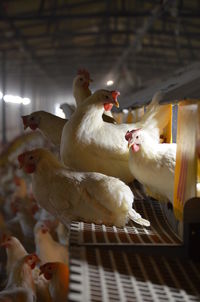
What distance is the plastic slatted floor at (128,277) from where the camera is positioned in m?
0.75

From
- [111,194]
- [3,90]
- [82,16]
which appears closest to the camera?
[111,194]

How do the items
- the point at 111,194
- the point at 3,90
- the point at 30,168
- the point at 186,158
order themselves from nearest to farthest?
the point at 186,158 → the point at 111,194 → the point at 30,168 → the point at 3,90

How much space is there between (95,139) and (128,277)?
0.76 meters

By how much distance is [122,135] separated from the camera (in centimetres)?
158

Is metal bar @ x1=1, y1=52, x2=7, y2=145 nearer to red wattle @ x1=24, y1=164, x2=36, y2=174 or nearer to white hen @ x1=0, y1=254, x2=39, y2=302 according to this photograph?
white hen @ x1=0, y1=254, x2=39, y2=302

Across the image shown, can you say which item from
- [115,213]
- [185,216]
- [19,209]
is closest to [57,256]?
[19,209]

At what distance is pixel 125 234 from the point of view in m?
1.11

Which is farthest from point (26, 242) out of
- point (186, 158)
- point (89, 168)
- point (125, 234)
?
point (186, 158)

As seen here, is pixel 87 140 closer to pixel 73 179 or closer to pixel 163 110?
pixel 73 179

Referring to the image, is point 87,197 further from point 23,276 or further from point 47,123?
point 23,276

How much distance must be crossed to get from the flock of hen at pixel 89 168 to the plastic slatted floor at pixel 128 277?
29 cm

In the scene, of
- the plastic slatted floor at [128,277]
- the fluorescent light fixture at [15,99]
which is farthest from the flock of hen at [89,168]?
the fluorescent light fixture at [15,99]

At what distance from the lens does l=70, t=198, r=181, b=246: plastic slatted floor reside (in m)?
1.01

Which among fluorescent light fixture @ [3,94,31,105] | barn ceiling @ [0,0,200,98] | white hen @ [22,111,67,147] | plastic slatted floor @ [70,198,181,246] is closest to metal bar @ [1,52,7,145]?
barn ceiling @ [0,0,200,98]
